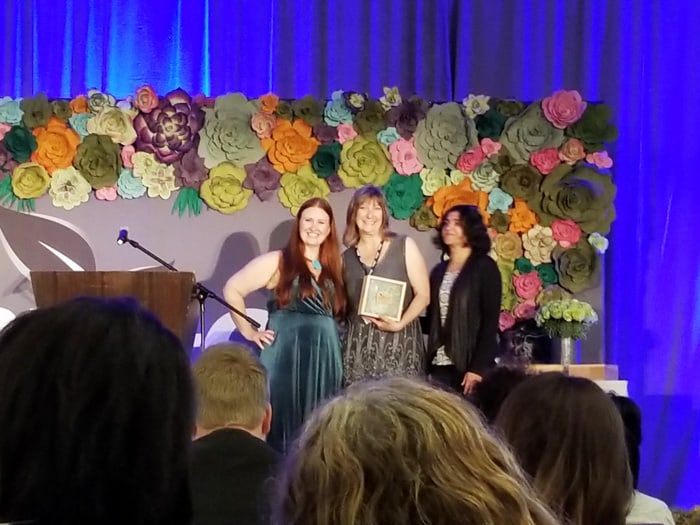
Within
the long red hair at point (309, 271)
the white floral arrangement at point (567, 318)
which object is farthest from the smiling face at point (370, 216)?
the white floral arrangement at point (567, 318)

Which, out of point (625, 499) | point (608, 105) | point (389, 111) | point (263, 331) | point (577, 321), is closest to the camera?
point (625, 499)

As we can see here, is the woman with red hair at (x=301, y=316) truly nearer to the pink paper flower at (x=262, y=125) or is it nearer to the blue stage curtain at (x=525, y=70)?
the pink paper flower at (x=262, y=125)

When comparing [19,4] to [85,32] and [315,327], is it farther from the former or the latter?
[315,327]

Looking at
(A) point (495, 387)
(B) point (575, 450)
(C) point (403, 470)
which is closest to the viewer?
A: (C) point (403, 470)

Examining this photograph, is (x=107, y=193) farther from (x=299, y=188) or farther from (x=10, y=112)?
(x=299, y=188)

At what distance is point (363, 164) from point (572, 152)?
3.55 ft

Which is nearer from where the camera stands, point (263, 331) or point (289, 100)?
point (263, 331)

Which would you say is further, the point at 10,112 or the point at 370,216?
the point at 10,112

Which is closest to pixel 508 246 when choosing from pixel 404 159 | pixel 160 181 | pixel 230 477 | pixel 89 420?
pixel 404 159

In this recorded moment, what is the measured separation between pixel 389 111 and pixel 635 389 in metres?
2.12

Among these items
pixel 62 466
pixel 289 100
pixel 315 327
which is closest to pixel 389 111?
pixel 289 100

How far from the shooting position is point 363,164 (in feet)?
15.5

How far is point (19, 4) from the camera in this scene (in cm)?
520

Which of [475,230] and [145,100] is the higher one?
Answer: [145,100]
